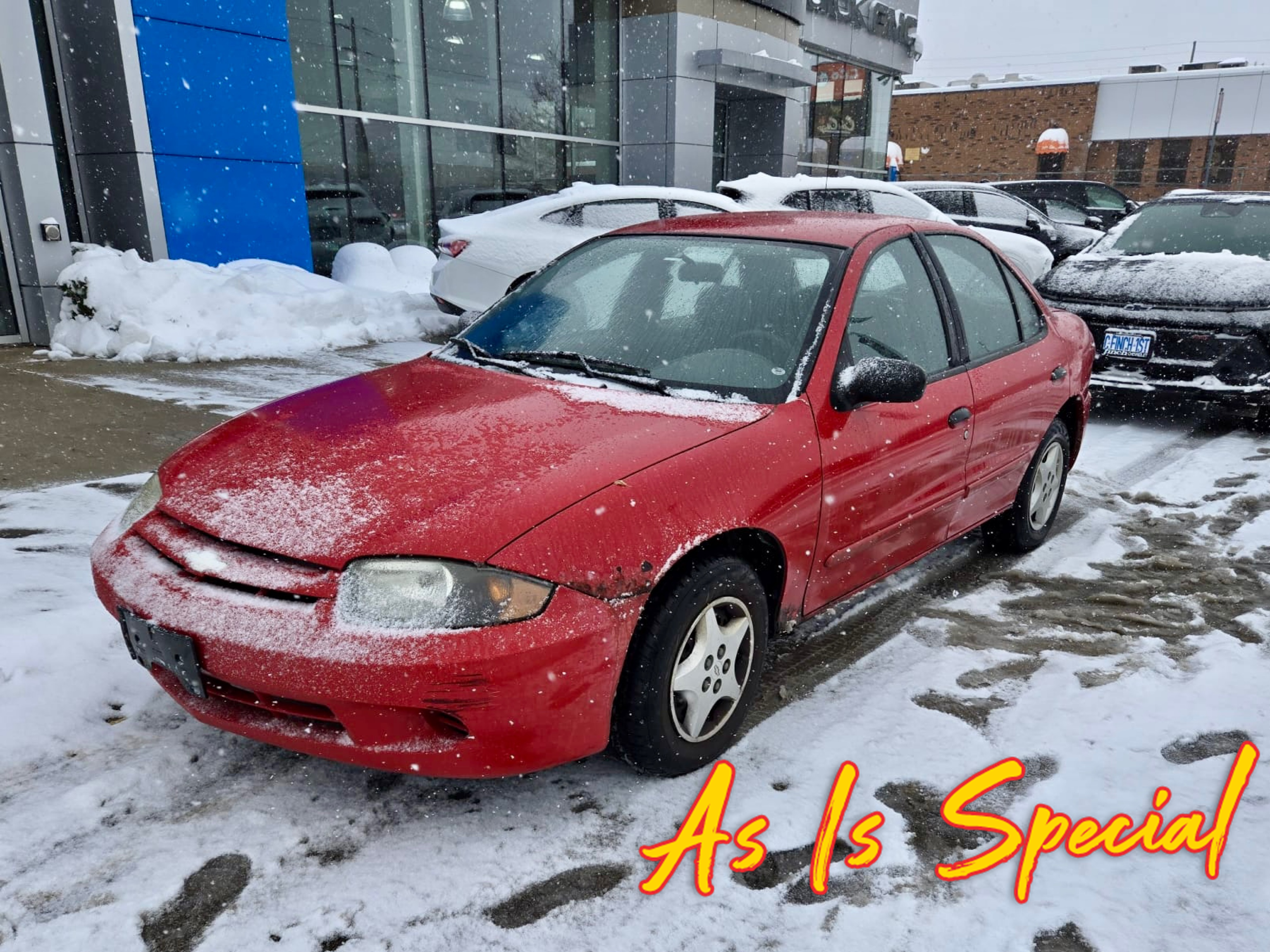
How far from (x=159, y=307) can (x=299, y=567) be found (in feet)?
23.7

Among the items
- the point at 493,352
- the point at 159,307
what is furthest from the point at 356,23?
the point at 493,352

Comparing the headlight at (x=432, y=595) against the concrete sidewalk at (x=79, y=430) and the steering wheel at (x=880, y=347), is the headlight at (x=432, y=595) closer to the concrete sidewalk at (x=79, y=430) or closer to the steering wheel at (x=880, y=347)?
→ the steering wheel at (x=880, y=347)

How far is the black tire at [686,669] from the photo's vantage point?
234cm

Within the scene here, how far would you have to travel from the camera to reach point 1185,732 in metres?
2.84

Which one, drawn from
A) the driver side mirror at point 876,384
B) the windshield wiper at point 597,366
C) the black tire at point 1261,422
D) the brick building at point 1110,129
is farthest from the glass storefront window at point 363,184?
the brick building at point 1110,129

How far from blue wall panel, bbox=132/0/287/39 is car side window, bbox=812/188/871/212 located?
6.14 m

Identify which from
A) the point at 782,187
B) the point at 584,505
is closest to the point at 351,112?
the point at 782,187

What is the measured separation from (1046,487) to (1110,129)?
4214cm

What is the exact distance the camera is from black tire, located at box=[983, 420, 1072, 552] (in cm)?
421

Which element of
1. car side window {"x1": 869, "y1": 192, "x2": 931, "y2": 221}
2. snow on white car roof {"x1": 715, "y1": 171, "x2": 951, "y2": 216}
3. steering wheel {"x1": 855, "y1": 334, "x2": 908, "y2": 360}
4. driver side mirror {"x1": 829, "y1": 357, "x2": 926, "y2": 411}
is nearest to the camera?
driver side mirror {"x1": 829, "y1": 357, "x2": 926, "y2": 411}

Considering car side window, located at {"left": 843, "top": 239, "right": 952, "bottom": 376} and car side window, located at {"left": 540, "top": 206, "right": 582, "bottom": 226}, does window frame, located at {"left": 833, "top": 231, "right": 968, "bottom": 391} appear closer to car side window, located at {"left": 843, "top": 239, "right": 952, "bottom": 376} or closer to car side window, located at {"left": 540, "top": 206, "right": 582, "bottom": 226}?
car side window, located at {"left": 843, "top": 239, "right": 952, "bottom": 376}

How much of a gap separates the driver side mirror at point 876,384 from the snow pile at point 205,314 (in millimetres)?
6700

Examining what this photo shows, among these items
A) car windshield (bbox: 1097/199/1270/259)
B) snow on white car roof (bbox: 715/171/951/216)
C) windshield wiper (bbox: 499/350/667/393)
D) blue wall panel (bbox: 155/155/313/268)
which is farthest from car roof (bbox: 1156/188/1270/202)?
blue wall panel (bbox: 155/155/313/268)

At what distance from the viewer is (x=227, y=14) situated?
9508 mm
